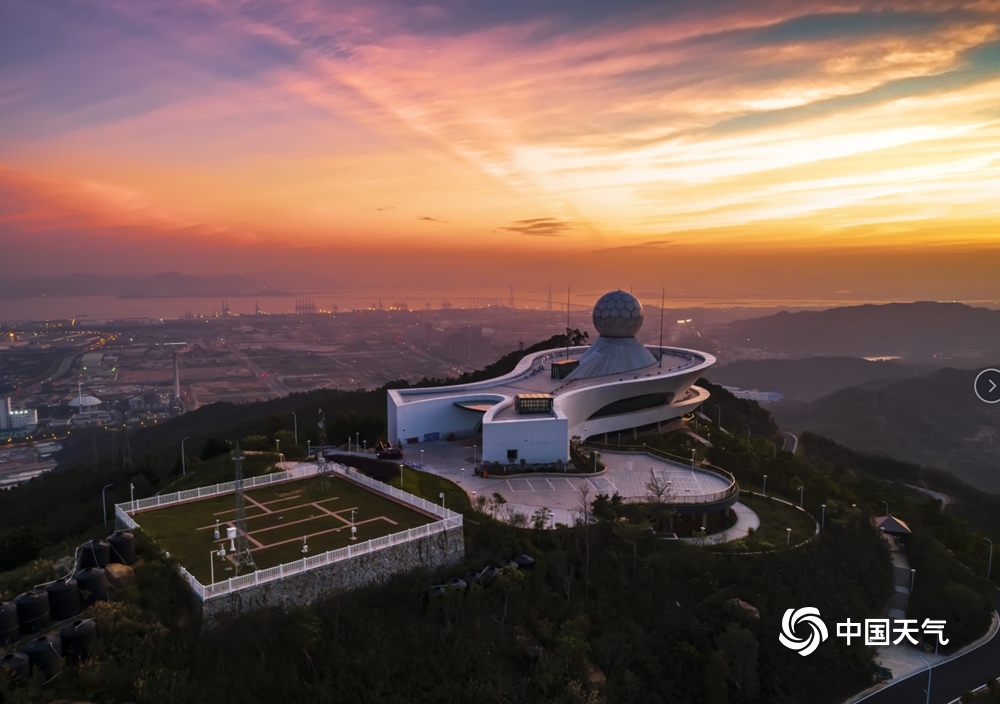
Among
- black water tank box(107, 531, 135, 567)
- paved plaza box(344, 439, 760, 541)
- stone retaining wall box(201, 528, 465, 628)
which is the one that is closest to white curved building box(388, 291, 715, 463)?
paved plaza box(344, 439, 760, 541)

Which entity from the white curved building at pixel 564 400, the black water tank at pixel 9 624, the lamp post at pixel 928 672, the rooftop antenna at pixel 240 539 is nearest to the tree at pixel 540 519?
the white curved building at pixel 564 400

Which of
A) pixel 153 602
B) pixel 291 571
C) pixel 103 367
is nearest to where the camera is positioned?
pixel 153 602

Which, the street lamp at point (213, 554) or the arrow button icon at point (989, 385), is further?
the arrow button icon at point (989, 385)

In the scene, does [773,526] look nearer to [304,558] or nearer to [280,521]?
[304,558]

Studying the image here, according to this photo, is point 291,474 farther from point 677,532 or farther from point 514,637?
point 677,532

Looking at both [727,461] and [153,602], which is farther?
[727,461]

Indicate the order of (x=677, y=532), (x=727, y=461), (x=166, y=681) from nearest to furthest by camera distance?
(x=166, y=681)
(x=677, y=532)
(x=727, y=461)

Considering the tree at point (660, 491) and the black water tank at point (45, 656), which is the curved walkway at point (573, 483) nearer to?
the tree at point (660, 491)

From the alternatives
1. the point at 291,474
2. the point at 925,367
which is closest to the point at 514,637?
the point at 291,474
